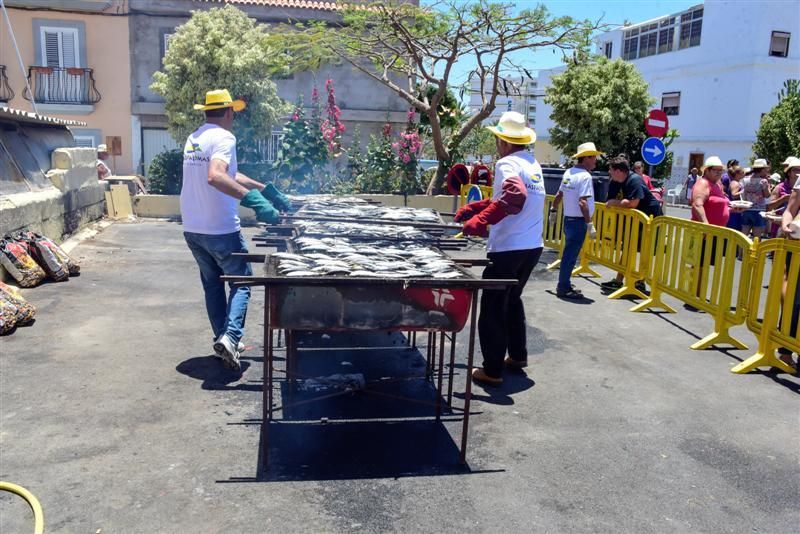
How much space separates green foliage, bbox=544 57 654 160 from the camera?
21234 millimetres

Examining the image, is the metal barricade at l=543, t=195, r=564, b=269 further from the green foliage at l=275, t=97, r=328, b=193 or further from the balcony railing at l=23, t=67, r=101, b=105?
the balcony railing at l=23, t=67, r=101, b=105

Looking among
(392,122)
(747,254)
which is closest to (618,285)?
(747,254)

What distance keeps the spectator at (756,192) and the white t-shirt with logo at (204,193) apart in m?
10.4

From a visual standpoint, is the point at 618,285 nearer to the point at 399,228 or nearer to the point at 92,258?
the point at 399,228

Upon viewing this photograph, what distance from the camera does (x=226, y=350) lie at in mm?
5230

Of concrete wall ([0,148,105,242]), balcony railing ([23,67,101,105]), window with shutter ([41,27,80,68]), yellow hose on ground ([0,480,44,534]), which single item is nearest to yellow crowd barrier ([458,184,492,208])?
concrete wall ([0,148,105,242])

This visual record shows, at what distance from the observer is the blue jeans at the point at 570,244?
867 centimetres

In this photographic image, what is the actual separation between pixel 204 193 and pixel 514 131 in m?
2.52

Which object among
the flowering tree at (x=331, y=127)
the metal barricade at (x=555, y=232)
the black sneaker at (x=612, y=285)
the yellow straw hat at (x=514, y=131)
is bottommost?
the black sneaker at (x=612, y=285)

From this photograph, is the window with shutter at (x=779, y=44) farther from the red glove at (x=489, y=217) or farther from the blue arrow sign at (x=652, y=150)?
the red glove at (x=489, y=217)

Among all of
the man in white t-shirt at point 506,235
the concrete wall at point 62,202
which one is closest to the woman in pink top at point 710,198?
the man in white t-shirt at point 506,235

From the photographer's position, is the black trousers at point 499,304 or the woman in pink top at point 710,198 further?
the woman in pink top at point 710,198

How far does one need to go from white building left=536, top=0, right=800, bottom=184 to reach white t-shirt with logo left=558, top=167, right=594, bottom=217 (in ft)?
90.2

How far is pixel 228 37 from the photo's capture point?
Result: 16906 mm
